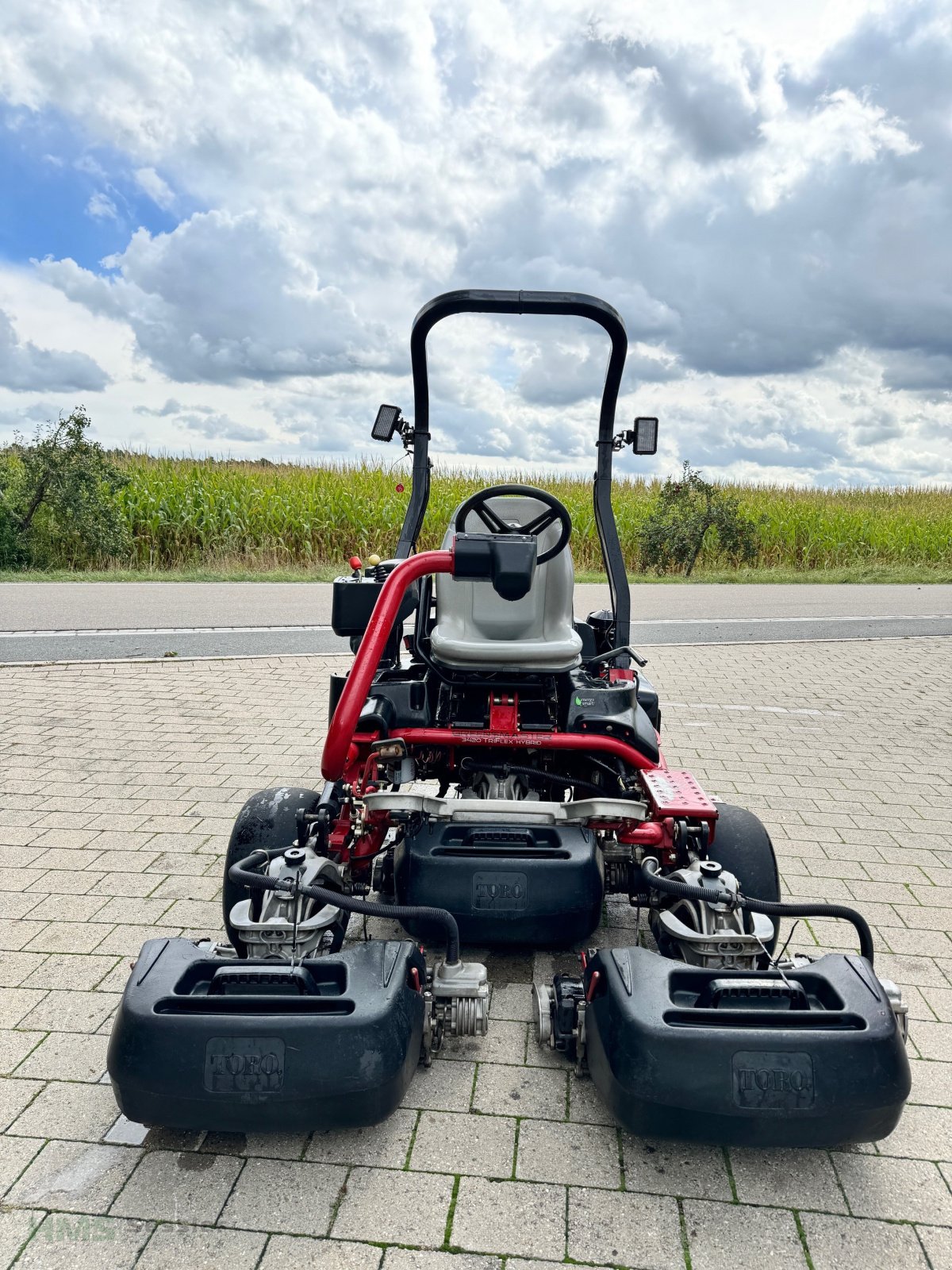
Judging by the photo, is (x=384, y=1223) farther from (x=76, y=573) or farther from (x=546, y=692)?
(x=76, y=573)

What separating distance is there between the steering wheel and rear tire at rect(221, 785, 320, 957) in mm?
1172

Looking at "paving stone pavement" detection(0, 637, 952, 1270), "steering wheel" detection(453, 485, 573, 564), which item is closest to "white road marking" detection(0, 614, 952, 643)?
"paving stone pavement" detection(0, 637, 952, 1270)

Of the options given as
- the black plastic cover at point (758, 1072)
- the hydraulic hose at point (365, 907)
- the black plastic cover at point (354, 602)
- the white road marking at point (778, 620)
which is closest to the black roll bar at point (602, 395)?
the black plastic cover at point (354, 602)

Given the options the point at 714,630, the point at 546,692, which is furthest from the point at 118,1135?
the point at 714,630

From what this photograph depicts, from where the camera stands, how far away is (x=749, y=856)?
326 cm

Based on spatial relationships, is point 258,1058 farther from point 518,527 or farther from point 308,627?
point 308,627

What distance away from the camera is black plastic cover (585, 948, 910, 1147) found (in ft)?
7.00

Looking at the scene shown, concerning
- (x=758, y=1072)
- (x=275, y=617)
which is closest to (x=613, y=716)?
(x=758, y=1072)

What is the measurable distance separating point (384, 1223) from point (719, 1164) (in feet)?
2.77

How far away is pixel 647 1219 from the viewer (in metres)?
2.17

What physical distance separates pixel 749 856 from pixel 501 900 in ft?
3.17

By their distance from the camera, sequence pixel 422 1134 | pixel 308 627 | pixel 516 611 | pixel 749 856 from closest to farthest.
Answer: pixel 422 1134 < pixel 749 856 < pixel 516 611 < pixel 308 627

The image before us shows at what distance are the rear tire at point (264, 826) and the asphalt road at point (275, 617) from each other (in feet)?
17.4

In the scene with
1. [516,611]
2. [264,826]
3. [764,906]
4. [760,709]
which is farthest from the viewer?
[760,709]
